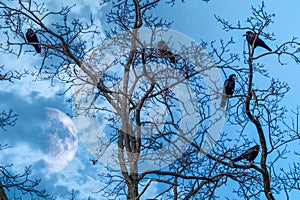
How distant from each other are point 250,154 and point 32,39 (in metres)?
4.07

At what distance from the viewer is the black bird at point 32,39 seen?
7.65 meters

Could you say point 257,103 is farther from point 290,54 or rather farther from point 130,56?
point 130,56

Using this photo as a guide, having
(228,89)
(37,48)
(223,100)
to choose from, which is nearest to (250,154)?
(223,100)

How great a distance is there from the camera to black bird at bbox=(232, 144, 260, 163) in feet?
22.4

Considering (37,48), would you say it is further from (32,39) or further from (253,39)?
(253,39)

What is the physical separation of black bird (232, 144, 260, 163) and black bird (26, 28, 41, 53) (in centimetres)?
376

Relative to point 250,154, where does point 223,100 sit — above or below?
above

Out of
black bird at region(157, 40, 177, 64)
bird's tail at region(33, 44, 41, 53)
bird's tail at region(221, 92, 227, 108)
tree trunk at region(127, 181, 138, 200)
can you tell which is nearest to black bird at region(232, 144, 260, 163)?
bird's tail at region(221, 92, 227, 108)

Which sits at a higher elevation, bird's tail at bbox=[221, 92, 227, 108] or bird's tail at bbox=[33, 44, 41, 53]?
bird's tail at bbox=[33, 44, 41, 53]

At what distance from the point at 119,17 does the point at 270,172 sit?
3.62m

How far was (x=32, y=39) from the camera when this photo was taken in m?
7.69

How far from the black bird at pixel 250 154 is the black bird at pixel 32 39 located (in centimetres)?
376

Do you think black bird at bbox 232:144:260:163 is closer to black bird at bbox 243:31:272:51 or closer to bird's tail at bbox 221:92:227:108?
bird's tail at bbox 221:92:227:108

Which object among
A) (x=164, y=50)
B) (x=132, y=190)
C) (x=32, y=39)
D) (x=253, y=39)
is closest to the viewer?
(x=132, y=190)
